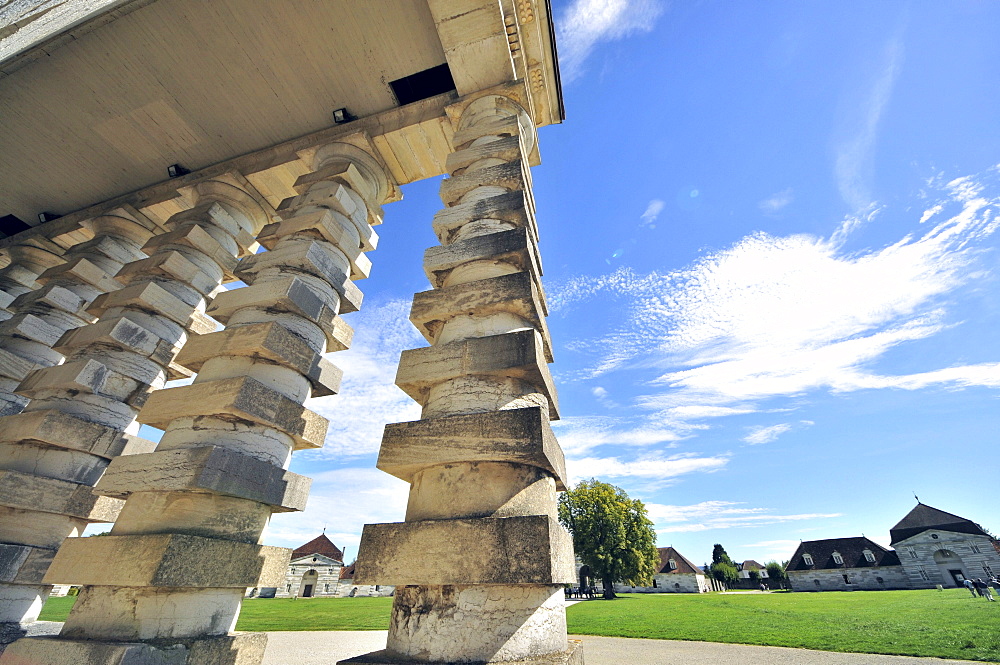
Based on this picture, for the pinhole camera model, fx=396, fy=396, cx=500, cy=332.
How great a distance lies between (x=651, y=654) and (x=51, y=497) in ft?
31.7

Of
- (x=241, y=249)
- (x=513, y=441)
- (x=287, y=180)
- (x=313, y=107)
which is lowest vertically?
(x=513, y=441)

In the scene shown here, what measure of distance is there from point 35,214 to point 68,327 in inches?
163

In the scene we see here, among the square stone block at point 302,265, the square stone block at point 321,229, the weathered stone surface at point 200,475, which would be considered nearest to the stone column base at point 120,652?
the weathered stone surface at point 200,475

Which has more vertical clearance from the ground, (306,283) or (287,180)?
(287,180)

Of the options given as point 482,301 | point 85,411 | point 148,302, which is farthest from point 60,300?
point 482,301

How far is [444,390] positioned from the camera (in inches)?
123

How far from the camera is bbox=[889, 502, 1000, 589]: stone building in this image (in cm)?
4553

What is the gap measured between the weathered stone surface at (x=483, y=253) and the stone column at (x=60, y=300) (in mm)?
5979

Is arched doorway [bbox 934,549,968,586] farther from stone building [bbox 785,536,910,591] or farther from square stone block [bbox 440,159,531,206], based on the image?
square stone block [bbox 440,159,531,206]

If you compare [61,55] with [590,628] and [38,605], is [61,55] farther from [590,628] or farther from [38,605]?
[590,628]

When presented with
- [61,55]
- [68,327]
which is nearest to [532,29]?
[61,55]

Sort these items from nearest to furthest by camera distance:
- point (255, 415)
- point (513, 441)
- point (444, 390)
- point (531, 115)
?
point (513, 441) < point (444, 390) < point (255, 415) < point (531, 115)

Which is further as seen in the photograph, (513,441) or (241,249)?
(241,249)

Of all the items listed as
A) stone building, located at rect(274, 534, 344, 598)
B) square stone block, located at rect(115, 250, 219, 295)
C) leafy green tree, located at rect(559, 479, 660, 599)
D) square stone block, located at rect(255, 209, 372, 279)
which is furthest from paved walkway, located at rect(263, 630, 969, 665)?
stone building, located at rect(274, 534, 344, 598)
